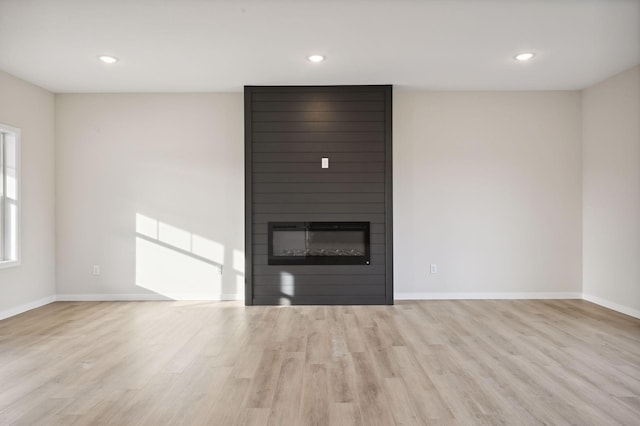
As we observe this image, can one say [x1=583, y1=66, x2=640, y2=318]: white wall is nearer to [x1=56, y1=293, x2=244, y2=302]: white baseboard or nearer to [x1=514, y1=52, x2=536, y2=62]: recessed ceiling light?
[x1=514, y1=52, x2=536, y2=62]: recessed ceiling light

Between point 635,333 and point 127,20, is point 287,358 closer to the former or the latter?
point 127,20

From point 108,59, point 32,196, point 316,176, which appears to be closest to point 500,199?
point 316,176

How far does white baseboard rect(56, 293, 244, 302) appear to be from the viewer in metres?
4.98

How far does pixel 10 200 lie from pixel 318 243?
3.48 meters

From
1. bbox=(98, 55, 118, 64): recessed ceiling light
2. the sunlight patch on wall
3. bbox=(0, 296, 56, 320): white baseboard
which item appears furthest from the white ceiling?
bbox=(0, 296, 56, 320): white baseboard

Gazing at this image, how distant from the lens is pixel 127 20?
307 cm

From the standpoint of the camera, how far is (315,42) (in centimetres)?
350

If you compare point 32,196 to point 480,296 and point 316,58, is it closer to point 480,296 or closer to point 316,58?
point 316,58

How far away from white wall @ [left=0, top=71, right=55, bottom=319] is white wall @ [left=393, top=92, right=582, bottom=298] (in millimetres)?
4343

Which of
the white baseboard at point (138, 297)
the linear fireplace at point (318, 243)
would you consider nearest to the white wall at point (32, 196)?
the white baseboard at point (138, 297)

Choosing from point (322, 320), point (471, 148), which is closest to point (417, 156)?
point (471, 148)

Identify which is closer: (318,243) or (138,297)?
(318,243)

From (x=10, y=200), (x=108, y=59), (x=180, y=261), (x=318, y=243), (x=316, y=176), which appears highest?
(x=108, y=59)

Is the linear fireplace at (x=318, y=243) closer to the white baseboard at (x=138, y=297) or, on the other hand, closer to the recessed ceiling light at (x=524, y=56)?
the white baseboard at (x=138, y=297)
